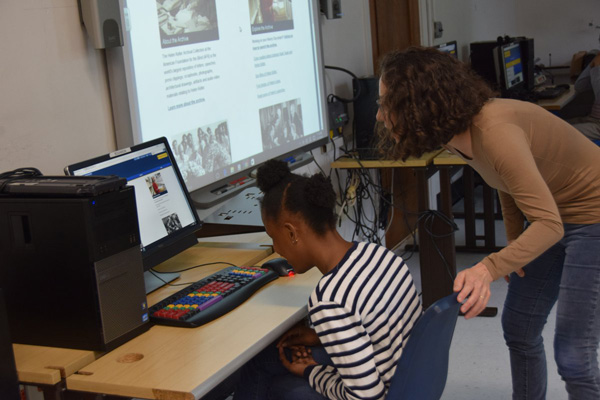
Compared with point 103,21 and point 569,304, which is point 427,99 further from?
point 103,21

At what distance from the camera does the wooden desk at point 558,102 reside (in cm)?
473

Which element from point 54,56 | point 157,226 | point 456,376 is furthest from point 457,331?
point 54,56

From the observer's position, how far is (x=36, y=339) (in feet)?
5.21

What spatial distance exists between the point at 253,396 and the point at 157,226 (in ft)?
1.71

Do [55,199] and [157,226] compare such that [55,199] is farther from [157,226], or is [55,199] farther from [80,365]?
[157,226]

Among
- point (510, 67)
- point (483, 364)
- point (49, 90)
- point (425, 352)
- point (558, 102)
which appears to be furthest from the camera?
point (510, 67)

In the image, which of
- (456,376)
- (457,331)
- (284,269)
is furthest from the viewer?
(457,331)

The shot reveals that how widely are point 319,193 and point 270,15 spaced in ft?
4.99

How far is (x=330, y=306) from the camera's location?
4.75 feet

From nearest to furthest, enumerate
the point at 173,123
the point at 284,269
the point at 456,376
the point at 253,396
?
the point at 253,396, the point at 284,269, the point at 173,123, the point at 456,376

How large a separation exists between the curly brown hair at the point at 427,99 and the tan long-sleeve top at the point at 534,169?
0.06 metres

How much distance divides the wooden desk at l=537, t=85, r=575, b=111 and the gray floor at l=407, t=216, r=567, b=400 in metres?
1.75

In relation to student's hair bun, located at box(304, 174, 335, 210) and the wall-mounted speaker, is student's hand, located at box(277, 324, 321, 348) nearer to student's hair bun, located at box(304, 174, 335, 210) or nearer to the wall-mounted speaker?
student's hair bun, located at box(304, 174, 335, 210)

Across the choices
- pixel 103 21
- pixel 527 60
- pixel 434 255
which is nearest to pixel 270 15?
pixel 103 21
